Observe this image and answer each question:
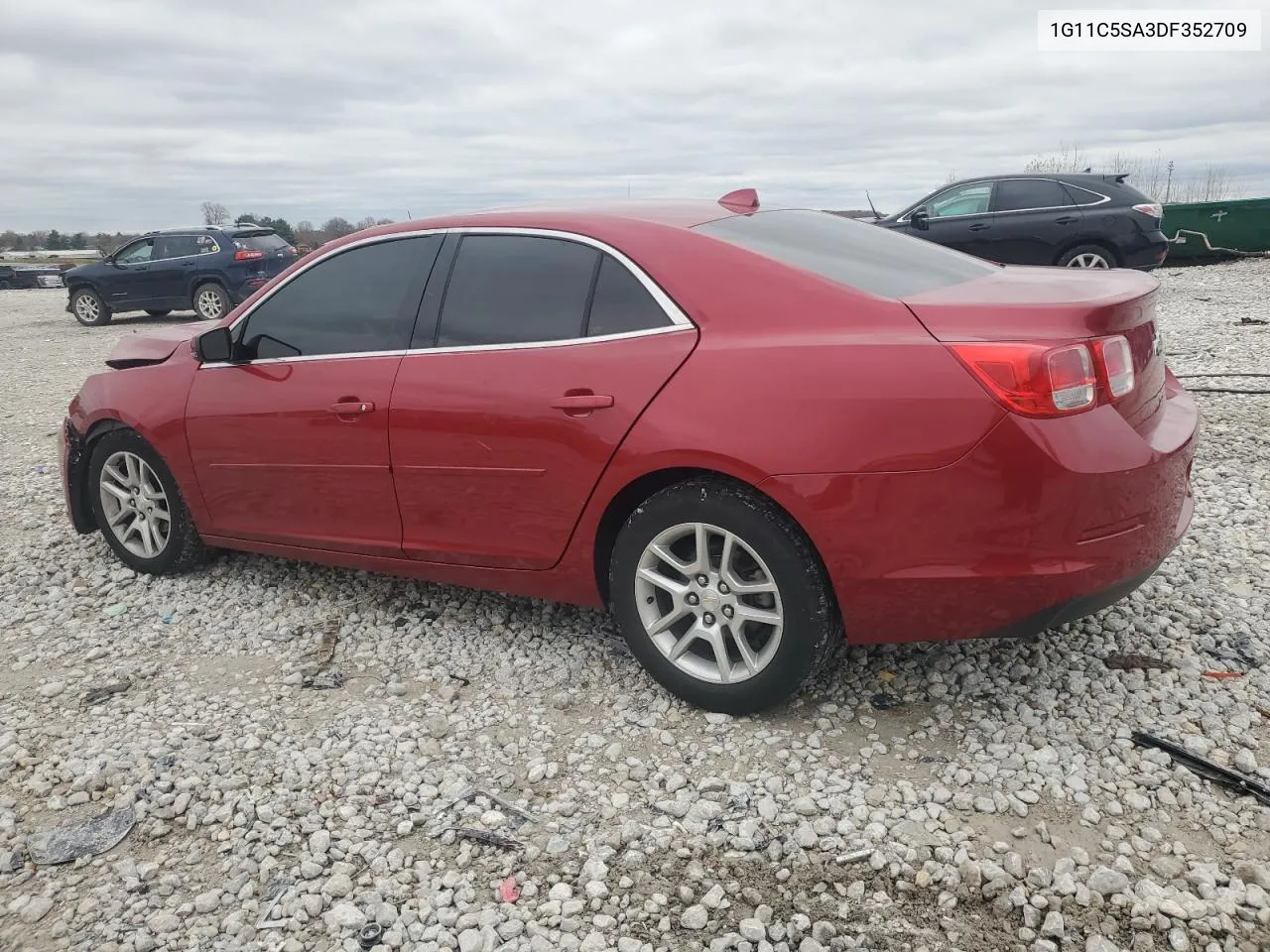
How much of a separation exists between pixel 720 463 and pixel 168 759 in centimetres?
198

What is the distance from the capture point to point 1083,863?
2.36m

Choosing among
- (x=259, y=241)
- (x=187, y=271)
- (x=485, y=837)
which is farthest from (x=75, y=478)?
(x=187, y=271)

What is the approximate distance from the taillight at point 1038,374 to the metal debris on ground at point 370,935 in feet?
6.64

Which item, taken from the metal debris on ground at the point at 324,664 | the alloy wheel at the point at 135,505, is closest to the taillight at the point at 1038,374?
the metal debris on ground at the point at 324,664

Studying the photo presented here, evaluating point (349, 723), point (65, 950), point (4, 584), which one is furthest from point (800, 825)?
point (4, 584)

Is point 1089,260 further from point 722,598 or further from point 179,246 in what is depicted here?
point 179,246

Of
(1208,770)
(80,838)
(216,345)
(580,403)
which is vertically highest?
(216,345)

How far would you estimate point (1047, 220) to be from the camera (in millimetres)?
12016

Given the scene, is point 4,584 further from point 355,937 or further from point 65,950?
point 355,937

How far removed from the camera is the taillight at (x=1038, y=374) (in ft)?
8.20

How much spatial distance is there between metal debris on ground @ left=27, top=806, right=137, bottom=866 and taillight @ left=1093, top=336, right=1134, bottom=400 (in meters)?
3.00

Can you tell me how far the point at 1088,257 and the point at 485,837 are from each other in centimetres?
1165

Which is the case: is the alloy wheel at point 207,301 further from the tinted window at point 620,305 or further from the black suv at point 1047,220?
the tinted window at point 620,305

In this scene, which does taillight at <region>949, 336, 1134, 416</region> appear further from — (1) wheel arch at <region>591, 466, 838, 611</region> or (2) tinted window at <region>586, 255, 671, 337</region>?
(2) tinted window at <region>586, 255, 671, 337</region>
